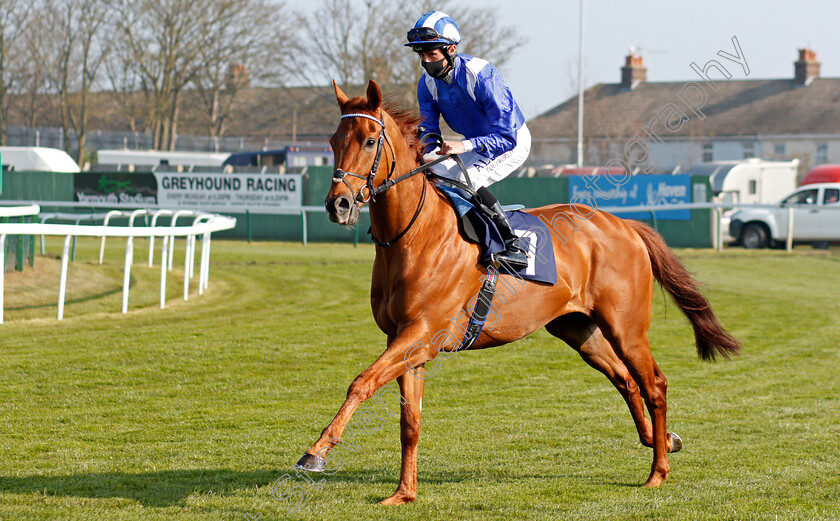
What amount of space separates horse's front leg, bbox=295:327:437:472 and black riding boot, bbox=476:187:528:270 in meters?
0.70

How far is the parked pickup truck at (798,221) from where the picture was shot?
66.7ft

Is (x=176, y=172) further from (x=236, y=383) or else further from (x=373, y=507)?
(x=373, y=507)

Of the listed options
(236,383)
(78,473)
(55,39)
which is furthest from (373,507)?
(55,39)

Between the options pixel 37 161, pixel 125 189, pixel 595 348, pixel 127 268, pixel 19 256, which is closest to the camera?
pixel 595 348

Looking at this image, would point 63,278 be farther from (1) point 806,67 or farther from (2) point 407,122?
(1) point 806,67

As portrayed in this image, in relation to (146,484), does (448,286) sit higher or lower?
higher

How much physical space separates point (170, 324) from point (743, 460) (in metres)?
6.40

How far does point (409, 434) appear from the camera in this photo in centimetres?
433

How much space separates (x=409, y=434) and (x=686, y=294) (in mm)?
2163

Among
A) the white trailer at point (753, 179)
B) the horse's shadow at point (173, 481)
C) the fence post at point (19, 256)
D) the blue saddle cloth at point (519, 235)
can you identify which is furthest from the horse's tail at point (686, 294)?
the white trailer at point (753, 179)

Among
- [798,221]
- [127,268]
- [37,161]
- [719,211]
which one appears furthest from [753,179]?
[127,268]

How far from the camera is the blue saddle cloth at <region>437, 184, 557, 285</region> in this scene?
14.9ft

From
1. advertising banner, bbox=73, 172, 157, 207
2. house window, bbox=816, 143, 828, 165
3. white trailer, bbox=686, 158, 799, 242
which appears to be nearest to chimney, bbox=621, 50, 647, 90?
house window, bbox=816, 143, 828, 165

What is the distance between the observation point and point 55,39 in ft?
123
